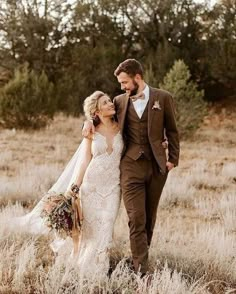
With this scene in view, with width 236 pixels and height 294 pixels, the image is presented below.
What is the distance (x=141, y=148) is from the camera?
488 cm

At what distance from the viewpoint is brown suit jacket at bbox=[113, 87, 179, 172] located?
484 centimetres

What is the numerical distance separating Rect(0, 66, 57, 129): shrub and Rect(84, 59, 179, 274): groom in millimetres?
14974

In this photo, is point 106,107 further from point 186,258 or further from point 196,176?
point 196,176

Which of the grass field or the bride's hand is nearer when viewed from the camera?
the grass field

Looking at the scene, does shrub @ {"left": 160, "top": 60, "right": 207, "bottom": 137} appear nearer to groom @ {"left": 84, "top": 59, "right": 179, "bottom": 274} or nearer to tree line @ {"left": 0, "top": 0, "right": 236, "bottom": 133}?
tree line @ {"left": 0, "top": 0, "right": 236, "bottom": 133}

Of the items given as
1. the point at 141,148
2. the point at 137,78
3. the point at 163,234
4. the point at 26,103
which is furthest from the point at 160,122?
the point at 26,103

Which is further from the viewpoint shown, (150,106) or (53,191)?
(53,191)

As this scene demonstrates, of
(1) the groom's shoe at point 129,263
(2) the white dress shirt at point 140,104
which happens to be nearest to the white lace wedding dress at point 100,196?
(1) the groom's shoe at point 129,263

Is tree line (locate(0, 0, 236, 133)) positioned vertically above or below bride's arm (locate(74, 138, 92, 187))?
above

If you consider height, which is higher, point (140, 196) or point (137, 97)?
point (137, 97)

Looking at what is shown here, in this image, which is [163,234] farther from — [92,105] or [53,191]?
[92,105]

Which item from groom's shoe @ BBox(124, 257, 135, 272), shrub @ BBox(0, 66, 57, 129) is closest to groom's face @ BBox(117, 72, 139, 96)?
groom's shoe @ BBox(124, 257, 135, 272)

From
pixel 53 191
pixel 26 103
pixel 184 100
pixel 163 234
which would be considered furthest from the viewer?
pixel 26 103

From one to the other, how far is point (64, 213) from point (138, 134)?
93 centimetres
